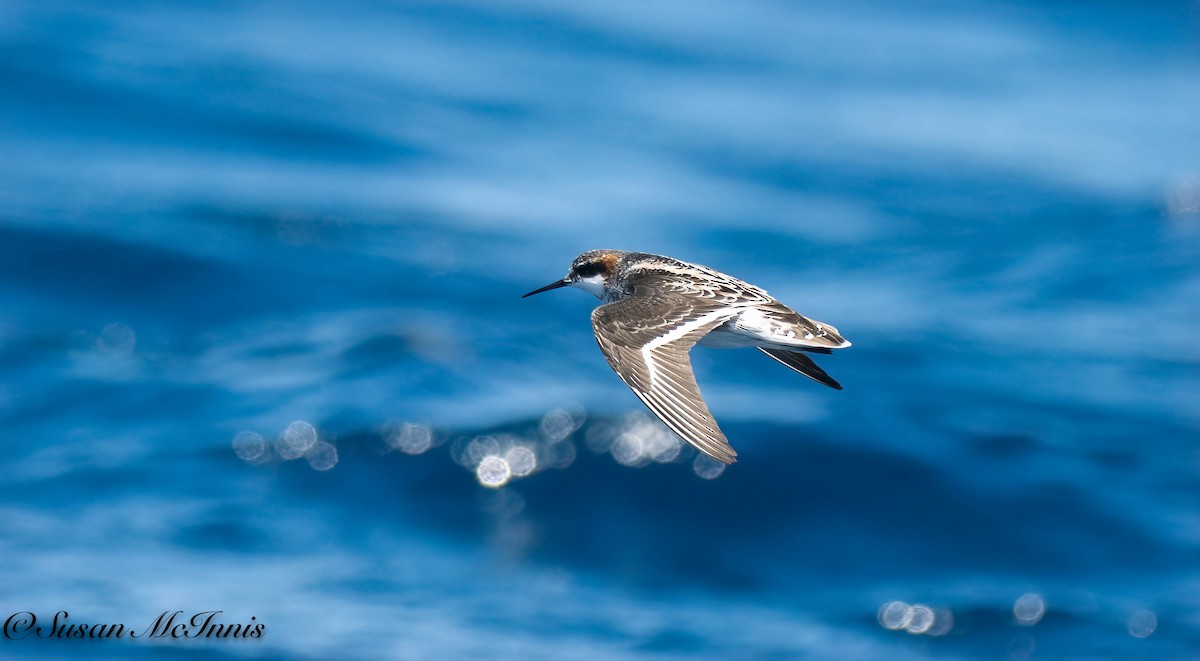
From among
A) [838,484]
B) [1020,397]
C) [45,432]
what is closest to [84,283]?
[45,432]

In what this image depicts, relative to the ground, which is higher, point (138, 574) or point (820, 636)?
point (820, 636)

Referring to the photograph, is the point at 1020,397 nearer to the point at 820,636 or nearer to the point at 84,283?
the point at 820,636

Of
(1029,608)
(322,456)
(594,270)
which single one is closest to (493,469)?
(322,456)

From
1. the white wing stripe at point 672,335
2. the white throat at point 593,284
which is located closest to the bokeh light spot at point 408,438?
the white throat at point 593,284

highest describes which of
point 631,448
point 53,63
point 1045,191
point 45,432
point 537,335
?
point 1045,191

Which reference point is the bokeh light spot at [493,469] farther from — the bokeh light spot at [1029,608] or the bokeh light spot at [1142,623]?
the bokeh light spot at [1142,623]
